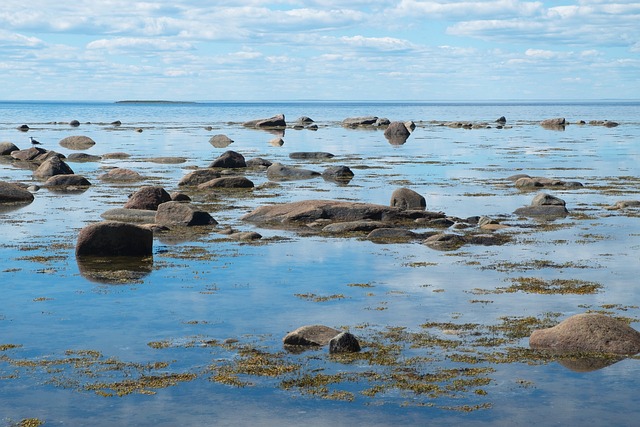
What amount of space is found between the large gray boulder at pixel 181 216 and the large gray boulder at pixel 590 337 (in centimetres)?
1492

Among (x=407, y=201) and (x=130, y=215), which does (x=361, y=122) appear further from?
(x=130, y=215)

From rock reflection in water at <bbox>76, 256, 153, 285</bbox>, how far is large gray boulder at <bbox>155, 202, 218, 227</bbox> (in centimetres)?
546

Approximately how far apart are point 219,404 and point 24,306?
6828 mm

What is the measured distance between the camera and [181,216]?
27969 millimetres

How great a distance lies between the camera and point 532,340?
47.9 ft

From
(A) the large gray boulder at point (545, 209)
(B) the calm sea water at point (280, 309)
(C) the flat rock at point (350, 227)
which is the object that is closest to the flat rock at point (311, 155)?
(B) the calm sea water at point (280, 309)

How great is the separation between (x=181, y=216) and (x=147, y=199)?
10.8 ft

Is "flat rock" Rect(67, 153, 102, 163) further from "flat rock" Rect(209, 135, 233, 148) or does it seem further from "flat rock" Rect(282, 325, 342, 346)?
"flat rock" Rect(282, 325, 342, 346)

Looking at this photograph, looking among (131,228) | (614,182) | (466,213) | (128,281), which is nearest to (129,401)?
(128,281)

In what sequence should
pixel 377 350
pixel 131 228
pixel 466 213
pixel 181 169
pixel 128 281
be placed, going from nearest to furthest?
1. pixel 377 350
2. pixel 128 281
3. pixel 131 228
4. pixel 466 213
5. pixel 181 169

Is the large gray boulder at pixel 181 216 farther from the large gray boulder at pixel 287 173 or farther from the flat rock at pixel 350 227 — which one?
the large gray boulder at pixel 287 173

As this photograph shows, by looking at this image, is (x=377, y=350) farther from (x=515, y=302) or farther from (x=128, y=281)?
(x=128, y=281)

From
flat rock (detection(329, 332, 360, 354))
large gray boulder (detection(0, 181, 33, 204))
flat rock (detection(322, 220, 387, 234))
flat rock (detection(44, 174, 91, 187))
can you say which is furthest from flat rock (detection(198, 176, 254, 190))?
flat rock (detection(329, 332, 360, 354))

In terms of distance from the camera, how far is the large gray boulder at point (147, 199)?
30672 mm
